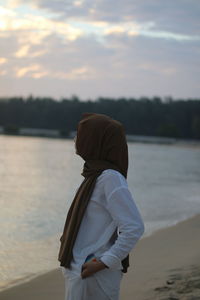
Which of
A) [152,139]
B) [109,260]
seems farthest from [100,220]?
[152,139]

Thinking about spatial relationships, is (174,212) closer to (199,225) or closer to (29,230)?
(199,225)

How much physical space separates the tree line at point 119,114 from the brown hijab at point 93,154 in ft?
351

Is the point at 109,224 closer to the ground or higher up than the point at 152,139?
higher up

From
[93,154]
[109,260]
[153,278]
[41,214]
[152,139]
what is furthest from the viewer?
[152,139]

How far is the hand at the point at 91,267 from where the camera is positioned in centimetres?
209

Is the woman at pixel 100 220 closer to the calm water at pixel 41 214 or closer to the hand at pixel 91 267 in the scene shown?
the hand at pixel 91 267

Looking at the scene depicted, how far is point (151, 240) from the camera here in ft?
29.6

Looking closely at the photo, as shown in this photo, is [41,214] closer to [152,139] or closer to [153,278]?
[153,278]

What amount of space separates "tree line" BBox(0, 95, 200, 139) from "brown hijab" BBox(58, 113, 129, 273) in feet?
351

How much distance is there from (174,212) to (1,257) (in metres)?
7.45

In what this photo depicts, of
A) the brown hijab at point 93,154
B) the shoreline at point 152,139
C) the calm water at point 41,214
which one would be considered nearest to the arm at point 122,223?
the brown hijab at point 93,154

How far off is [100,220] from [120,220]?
0.11 metres

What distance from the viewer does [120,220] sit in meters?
2.10

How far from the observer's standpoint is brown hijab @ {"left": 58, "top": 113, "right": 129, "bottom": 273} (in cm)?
214
